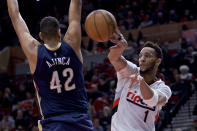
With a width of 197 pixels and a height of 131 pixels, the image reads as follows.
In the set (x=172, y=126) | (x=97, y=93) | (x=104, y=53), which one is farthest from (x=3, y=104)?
(x=172, y=126)

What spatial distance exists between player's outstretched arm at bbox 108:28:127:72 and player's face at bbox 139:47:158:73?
208mm

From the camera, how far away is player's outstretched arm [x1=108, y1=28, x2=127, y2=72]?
4.03 metres

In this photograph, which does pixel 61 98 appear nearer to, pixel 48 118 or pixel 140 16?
pixel 48 118

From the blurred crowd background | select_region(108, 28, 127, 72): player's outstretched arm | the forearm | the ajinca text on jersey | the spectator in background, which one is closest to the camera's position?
the ajinca text on jersey

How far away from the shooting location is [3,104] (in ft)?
46.5

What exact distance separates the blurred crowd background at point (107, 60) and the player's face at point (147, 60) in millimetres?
659

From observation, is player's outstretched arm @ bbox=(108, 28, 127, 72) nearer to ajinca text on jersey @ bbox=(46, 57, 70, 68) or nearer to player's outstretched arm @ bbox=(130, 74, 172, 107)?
player's outstretched arm @ bbox=(130, 74, 172, 107)

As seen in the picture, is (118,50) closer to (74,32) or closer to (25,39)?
(74,32)

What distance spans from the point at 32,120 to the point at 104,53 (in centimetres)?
593

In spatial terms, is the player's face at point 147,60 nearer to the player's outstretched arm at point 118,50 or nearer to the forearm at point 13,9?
the player's outstretched arm at point 118,50

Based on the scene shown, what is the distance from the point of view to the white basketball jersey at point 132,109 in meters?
4.26

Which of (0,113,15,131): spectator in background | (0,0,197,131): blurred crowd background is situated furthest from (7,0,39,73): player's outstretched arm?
(0,113,15,131): spectator in background

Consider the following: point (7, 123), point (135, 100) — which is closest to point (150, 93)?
point (135, 100)

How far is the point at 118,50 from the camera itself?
409 centimetres
